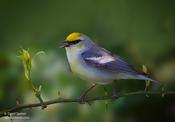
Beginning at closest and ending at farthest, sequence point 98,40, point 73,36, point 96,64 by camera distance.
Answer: point 73,36
point 96,64
point 98,40

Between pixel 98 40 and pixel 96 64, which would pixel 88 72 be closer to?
pixel 96 64

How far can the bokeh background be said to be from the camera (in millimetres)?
2303

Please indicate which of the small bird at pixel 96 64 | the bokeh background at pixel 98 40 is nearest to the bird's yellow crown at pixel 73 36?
the small bird at pixel 96 64

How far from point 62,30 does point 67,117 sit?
596mm

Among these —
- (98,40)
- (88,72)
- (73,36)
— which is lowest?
(98,40)

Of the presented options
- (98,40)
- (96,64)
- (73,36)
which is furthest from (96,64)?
(98,40)

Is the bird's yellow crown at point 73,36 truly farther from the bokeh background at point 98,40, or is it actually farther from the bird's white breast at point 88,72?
the bokeh background at point 98,40

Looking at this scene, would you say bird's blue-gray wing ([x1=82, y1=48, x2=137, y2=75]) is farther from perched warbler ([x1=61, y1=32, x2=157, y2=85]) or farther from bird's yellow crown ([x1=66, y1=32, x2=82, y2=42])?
bird's yellow crown ([x1=66, y1=32, x2=82, y2=42])

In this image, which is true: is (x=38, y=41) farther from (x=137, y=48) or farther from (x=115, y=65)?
(x=115, y=65)

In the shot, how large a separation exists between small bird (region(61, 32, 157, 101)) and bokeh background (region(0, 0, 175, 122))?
1.89 feet

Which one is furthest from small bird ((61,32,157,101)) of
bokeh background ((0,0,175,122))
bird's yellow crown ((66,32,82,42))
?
bokeh background ((0,0,175,122))

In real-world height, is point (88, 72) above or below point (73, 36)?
below

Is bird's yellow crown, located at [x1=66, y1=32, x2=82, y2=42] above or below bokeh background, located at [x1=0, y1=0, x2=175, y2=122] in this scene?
above

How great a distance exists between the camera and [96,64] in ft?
5.25
